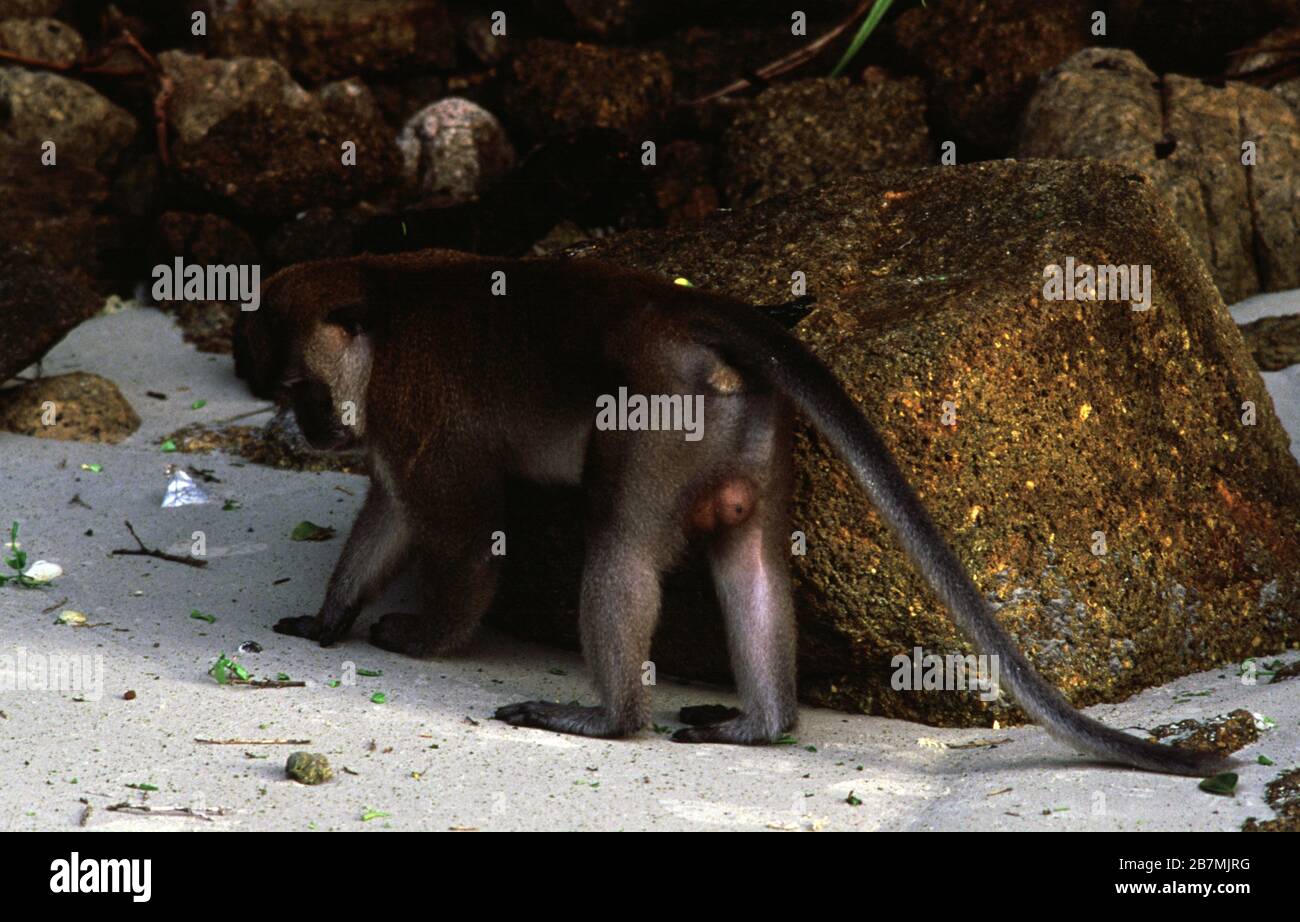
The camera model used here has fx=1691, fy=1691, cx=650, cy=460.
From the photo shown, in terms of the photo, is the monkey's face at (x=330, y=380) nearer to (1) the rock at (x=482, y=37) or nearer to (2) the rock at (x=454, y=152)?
(2) the rock at (x=454, y=152)

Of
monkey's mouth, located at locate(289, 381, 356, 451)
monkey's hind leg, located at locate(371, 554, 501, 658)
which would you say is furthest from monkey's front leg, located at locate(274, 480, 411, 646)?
monkey's mouth, located at locate(289, 381, 356, 451)

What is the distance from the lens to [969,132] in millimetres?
10508

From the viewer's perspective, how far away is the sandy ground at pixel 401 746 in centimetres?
461

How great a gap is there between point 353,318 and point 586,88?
533 cm

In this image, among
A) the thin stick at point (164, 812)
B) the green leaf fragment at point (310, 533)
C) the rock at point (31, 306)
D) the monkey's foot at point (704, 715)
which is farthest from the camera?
the rock at point (31, 306)

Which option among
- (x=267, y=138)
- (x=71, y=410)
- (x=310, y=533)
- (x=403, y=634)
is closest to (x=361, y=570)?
(x=403, y=634)

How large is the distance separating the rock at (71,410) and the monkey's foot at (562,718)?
3918mm

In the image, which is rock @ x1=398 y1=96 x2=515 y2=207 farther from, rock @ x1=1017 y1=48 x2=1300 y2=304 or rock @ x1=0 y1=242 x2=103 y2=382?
rock @ x1=1017 y1=48 x2=1300 y2=304

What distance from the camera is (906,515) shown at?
503cm

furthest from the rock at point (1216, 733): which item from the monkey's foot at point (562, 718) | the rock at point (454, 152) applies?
the rock at point (454, 152)

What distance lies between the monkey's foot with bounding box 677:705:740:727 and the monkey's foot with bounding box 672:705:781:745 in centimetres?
18

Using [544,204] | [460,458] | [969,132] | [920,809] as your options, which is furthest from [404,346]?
[969,132]

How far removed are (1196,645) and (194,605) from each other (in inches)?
146

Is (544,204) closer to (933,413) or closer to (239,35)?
(239,35)
